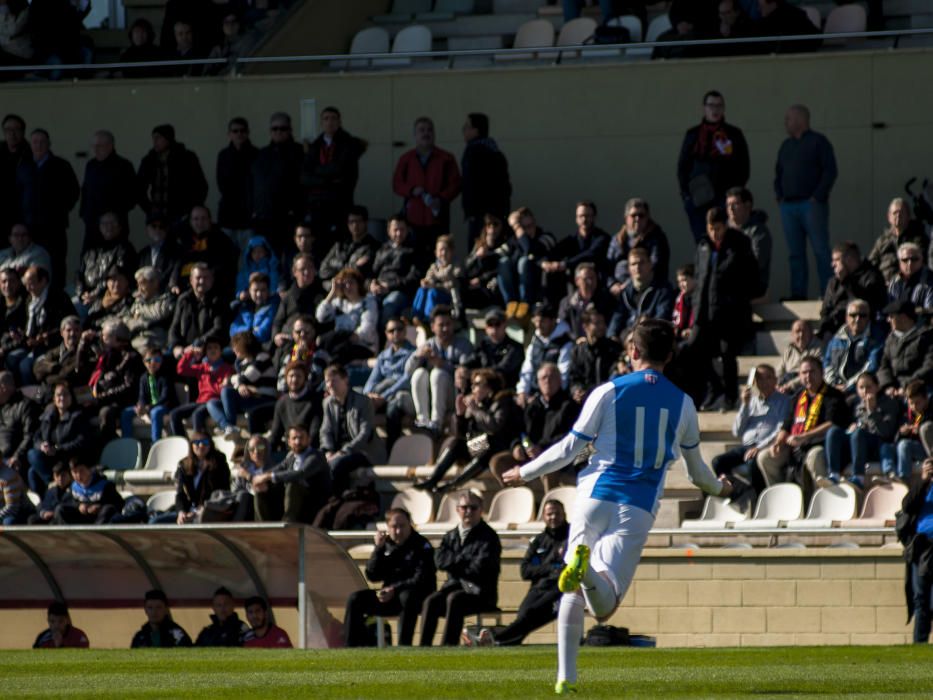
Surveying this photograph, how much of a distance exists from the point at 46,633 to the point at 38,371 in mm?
4790

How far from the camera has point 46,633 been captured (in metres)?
15.0

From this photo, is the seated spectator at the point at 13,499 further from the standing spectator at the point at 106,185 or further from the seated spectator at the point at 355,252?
the standing spectator at the point at 106,185

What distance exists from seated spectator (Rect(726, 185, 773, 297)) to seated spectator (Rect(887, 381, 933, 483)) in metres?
2.60

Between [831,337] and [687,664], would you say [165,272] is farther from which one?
[687,664]

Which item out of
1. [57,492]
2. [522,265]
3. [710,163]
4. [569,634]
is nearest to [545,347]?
[522,265]

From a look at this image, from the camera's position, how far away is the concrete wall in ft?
65.7

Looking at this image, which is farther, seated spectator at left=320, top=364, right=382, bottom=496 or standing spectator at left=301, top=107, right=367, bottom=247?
standing spectator at left=301, top=107, right=367, bottom=247

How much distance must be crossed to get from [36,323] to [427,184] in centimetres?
457

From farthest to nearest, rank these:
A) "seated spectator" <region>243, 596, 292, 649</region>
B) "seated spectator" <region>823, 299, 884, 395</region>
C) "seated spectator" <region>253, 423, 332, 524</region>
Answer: "seated spectator" <region>253, 423, 332, 524</region>, "seated spectator" <region>823, 299, 884, 395</region>, "seated spectator" <region>243, 596, 292, 649</region>

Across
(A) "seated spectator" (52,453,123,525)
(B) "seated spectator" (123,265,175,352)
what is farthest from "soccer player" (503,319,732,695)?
(B) "seated spectator" (123,265,175,352)

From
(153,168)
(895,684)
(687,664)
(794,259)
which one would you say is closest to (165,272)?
(153,168)

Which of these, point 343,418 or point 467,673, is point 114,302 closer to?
point 343,418

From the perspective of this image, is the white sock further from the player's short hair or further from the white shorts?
the player's short hair

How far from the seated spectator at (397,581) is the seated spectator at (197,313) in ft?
16.6
